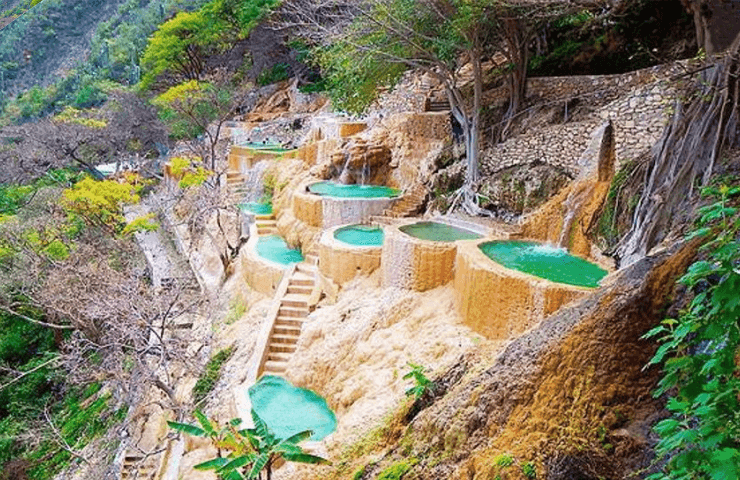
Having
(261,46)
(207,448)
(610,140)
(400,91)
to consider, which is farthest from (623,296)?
(261,46)

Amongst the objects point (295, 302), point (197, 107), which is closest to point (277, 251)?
point (295, 302)

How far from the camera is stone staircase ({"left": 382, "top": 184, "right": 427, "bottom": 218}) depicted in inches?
634

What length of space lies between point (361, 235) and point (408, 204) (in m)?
2.21

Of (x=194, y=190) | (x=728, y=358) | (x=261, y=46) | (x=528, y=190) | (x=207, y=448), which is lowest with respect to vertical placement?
(x=207, y=448)

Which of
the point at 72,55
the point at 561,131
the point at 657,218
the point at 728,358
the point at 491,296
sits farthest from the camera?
the point at 72,55

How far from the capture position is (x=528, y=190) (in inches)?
528

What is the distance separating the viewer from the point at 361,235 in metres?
14.8

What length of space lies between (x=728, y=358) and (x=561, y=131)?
11.1 meters

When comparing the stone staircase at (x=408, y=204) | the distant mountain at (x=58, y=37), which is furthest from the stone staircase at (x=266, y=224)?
the distant mountain at (x=58, y=37)

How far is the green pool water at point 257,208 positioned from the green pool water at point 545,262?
10.5 metres

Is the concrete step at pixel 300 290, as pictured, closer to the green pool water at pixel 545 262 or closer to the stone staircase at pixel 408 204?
the stone staircase at pixel 408 204

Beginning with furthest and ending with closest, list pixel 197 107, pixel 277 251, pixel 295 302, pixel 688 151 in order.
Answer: pixel 197 107 < pixel 277 251 < pixel 295 302 < pixel 688 151

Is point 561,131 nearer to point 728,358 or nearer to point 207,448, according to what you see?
point 207,448

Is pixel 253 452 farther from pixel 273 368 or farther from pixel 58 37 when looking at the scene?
pixel 58 37
